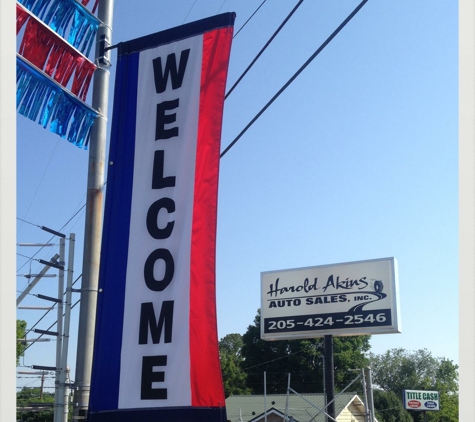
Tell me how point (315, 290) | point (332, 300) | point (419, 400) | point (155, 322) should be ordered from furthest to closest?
point (419, 400) < point (315, 290) < point (332, 300) < point (155, 322)

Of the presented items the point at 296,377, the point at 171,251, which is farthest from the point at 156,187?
the point at 296,377

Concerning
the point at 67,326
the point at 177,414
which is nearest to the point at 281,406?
the point at 67,326

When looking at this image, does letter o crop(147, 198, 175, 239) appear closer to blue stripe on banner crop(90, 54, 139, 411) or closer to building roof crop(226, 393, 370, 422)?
blue stripe on banner crop(90, 54, 139, 411)

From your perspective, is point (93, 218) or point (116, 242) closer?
point (116, 242)

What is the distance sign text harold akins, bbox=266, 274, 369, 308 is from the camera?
25625 mm

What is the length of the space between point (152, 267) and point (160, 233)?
0.92 ft

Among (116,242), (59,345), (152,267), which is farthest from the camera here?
(59,345)

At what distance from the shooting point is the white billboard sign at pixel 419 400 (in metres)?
44.9

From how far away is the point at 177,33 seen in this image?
5.68 meters

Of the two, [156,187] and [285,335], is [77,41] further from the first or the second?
[285,335]

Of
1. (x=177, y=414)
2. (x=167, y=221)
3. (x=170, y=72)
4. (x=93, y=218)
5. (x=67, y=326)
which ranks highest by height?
(x=170, y=72)

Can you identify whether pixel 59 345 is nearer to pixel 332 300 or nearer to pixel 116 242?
pixel 116 242

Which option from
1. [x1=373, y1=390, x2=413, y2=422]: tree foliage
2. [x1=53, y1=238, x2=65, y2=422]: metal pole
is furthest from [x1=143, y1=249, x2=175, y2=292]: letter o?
[x1=373, y1=390, x2=413, y2=422]: tree foliage

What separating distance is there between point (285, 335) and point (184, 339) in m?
23.1
